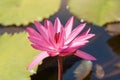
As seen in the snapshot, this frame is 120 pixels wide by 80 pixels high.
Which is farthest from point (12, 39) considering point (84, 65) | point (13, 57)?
point (84, 65)

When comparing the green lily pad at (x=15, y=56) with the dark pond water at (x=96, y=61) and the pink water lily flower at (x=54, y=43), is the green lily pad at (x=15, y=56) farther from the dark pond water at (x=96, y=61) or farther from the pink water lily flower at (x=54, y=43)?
the pink water lily flower at (x=54, y=43)

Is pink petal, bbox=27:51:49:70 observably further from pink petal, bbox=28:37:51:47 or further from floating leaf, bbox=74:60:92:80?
floating leaf, bbox=74:60:92:80

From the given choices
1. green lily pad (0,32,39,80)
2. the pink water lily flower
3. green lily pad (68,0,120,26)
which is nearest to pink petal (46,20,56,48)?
the pink water lily flower

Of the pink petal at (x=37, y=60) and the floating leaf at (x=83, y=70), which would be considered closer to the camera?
the pink petal at (x=37, y=60)

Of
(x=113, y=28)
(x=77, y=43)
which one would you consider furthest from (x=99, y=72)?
(x=77, y=43)

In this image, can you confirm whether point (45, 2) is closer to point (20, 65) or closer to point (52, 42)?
point (20, 65)

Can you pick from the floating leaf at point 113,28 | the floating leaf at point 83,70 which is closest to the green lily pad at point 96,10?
the floating leaf at point 113,28

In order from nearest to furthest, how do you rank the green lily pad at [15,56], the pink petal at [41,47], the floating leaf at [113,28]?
the pink petal at [41,47] → the green lily pad at [15,56] → the floating leaf at [113,28]
